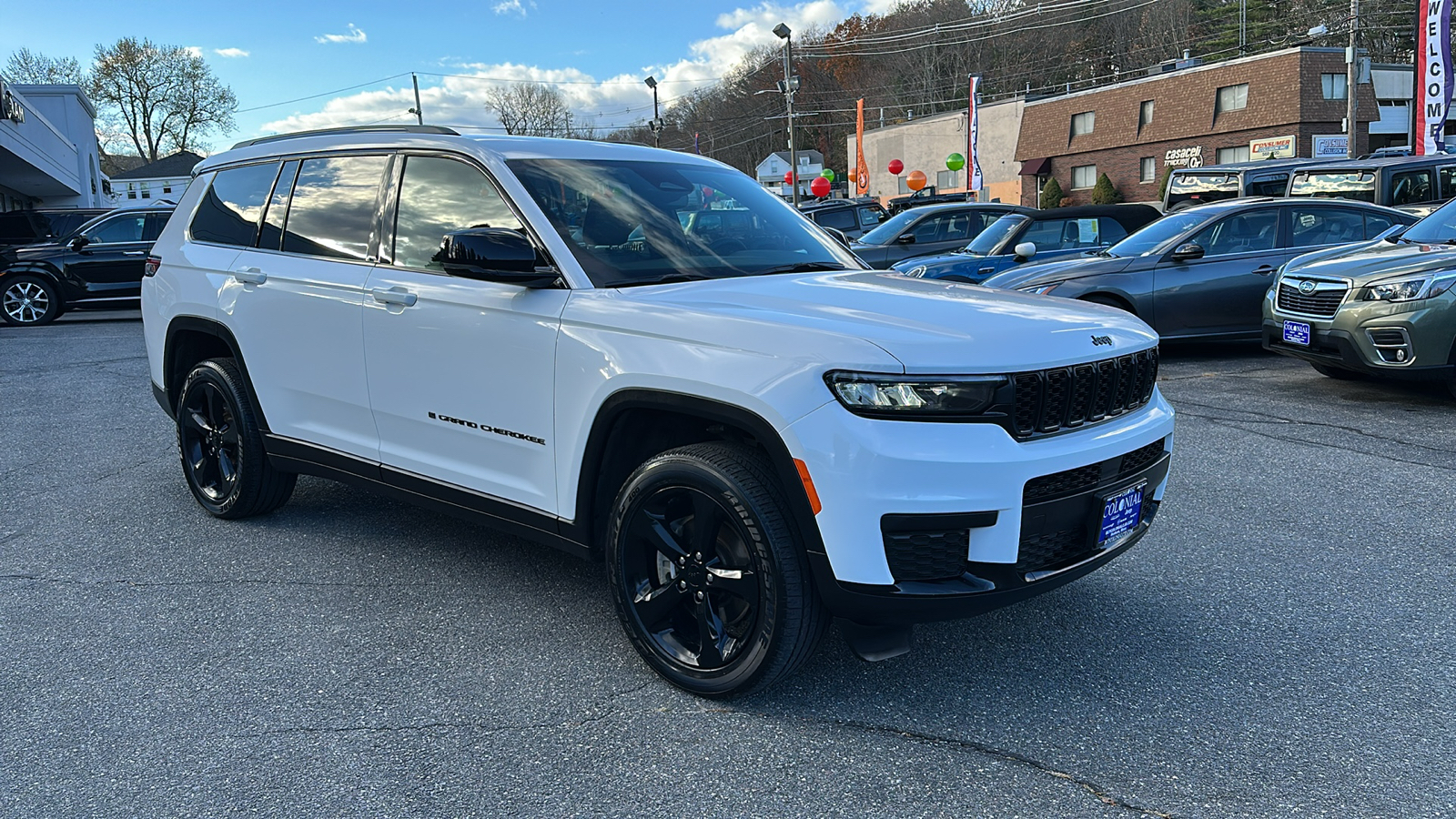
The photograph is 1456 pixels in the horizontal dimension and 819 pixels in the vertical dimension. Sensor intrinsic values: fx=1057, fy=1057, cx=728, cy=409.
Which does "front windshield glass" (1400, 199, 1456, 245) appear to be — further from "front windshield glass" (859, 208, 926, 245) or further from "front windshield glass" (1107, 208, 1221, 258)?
"front windshield glass" (859, 208, 926, 245)

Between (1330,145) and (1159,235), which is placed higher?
(1330,145)

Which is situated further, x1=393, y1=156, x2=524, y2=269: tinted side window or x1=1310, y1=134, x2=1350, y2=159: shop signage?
x1=1310, y1=134, x2=1350, y2=159: shop signage

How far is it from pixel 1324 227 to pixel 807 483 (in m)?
9.50

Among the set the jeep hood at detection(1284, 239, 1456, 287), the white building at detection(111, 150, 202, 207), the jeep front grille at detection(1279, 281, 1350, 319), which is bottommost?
the jeep front grille at detection(1279, 281, 1350, 319)

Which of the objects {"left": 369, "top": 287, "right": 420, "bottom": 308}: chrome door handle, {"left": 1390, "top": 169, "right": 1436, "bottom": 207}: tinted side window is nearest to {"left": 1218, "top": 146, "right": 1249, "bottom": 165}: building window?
{"left": 1390, "top": 169, "right": 1436, "bottom": 207}: tinted side window

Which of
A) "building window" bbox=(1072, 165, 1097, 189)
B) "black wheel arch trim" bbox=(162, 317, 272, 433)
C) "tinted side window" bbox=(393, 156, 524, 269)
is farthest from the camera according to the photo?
"building window" bbox=(1072, 165, 1097, 189)

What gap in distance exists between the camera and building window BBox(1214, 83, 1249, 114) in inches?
1644

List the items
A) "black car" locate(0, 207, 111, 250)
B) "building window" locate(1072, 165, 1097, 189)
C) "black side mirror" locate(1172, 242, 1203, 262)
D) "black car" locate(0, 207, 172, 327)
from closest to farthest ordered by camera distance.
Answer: "black side mirror" locate(1172, 242, 1203, 262), "black car" locate(0, 207, 172, 327), "black car" locate(0, 207, 111, 250), "building window" locate(1072, 165, 1097, 189)

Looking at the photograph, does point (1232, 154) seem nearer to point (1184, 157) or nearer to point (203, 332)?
point (1184, 157)

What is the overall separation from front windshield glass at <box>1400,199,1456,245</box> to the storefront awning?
4681cm

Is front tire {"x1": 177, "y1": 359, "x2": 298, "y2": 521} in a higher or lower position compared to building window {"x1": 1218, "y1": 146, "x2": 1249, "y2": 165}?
lower

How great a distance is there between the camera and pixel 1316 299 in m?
7.82

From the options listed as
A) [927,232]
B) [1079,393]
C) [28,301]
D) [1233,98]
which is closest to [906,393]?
[1079,393]

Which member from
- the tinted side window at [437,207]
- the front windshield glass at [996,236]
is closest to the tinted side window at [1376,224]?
the front windshield glass at [996,236]
